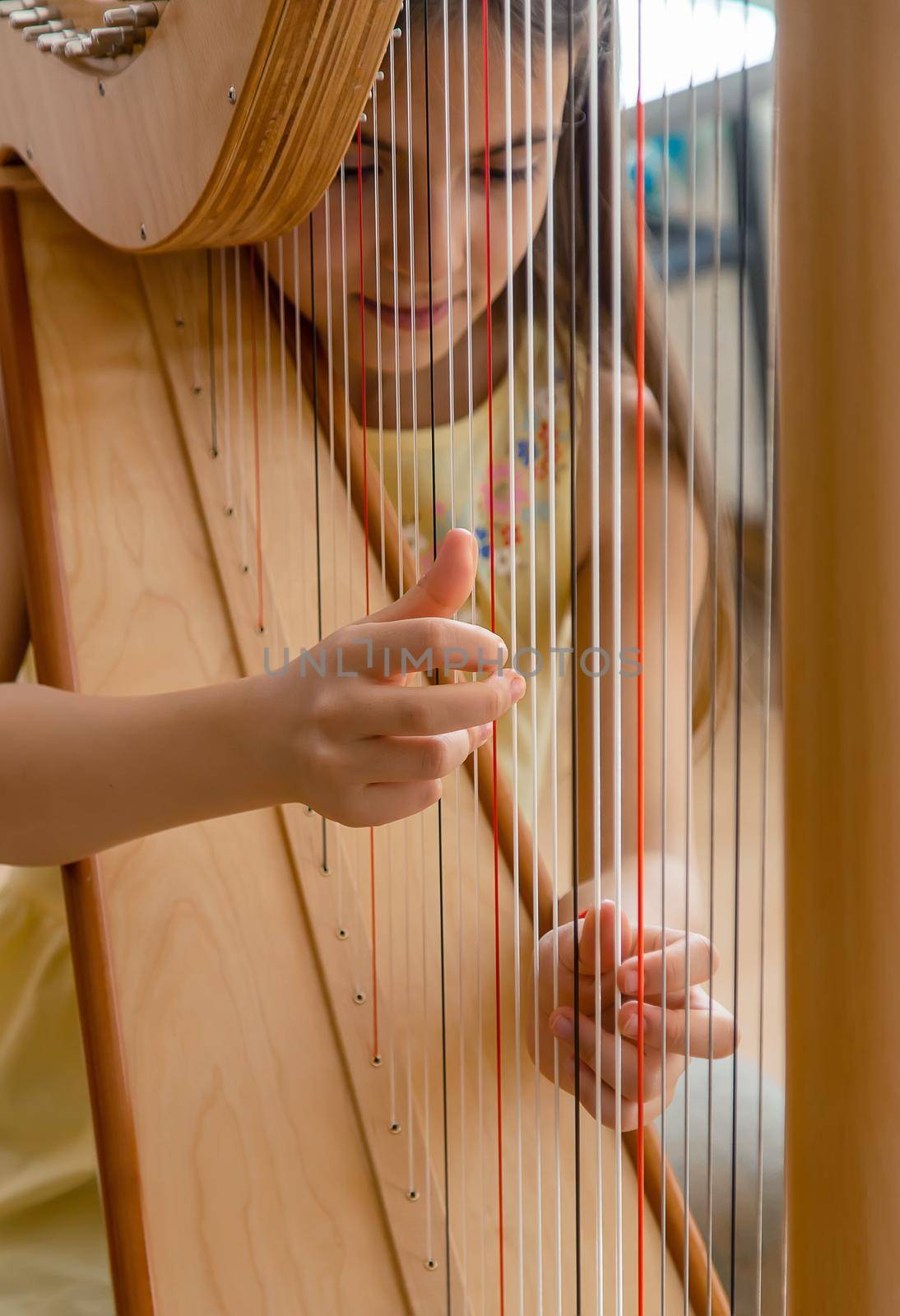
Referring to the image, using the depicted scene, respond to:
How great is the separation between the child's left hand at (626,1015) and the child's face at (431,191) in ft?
0.99

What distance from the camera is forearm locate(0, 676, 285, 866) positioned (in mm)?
630

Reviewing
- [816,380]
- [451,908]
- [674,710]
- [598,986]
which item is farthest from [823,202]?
[674,710]

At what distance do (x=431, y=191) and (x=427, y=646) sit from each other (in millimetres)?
249

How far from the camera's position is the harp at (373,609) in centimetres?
30

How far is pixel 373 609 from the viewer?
2.88 feet

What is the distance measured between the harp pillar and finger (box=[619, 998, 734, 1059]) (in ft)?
0.58

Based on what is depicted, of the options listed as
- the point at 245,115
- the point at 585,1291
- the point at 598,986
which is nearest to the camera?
the point at 598,986

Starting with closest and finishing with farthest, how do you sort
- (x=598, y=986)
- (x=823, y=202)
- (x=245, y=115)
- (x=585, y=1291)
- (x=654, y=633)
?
1. (x=823, y=202)
2. (x=598, y=986)
3. (x=245, y=115)
4. (x=585, y=1291)
5. (x=654, y=633)

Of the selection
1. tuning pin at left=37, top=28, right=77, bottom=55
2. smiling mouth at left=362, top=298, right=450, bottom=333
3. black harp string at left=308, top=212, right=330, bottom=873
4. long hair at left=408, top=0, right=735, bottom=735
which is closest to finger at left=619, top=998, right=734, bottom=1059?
long hair at left=408, top=0, right=735, bottom=735

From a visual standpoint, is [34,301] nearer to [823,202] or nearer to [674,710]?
[674,710]

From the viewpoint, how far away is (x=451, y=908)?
2.63 feet

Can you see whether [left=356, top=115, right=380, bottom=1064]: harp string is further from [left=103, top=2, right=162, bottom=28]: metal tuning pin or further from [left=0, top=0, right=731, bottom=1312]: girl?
[left=103, top=2, right=162, bottom=28]: metal tuning pin

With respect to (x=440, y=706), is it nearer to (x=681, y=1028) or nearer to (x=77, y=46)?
(x=681, y=1028)

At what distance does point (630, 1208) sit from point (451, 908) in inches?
7.8
